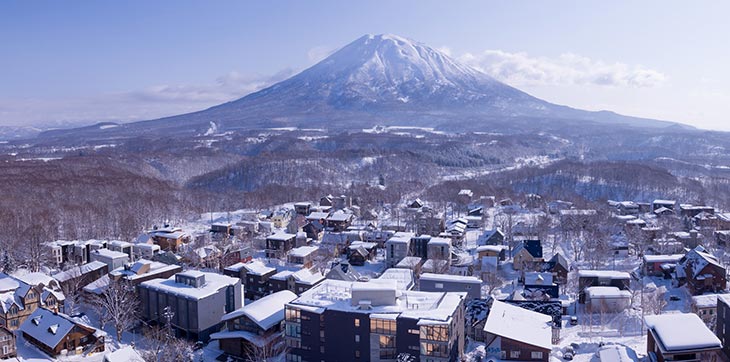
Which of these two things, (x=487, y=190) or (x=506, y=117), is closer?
(x=487, y=190)

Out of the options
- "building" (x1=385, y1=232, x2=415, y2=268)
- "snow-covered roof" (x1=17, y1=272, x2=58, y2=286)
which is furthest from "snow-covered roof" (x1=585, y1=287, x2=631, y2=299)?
"snow-covered roof" (x1=17, y1=272, x2=58, y2=286)

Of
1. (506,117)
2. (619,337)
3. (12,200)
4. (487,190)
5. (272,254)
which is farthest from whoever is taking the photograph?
(506,117)

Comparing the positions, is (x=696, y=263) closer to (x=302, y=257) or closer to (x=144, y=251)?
(x=302, y=257)

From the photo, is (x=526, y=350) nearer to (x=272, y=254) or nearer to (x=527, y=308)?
(x=527, y=308)

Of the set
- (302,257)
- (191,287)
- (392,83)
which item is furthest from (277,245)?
(392,83)

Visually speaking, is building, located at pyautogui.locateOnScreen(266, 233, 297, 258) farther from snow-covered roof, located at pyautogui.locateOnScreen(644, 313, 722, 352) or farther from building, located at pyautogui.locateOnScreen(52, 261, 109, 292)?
snow-covered roof, located at pyautogui.locateOnScreen(644, 313, 722, 352)

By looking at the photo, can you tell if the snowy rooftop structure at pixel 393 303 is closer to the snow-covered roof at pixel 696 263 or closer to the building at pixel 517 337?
the building at pixel 517 337

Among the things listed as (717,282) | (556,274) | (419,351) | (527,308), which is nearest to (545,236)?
(556,274)
